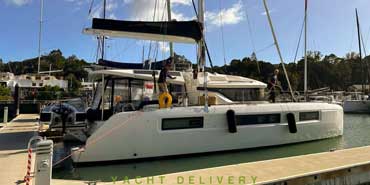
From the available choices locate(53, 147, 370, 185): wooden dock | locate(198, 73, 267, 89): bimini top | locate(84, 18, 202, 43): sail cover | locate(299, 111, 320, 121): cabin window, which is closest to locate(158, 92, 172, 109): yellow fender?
locate(198, 73, 267, 89): bimini top

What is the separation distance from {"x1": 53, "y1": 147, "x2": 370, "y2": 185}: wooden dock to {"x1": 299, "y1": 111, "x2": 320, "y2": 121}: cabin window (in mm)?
3680

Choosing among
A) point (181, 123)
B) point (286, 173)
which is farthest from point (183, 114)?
point (286, 173)

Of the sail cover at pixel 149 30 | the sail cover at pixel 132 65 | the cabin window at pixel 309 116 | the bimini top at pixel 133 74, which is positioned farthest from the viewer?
the sail cover at pixel 132 65

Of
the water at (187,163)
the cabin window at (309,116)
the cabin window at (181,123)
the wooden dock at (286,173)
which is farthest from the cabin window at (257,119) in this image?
the wooden dock at (286,173)

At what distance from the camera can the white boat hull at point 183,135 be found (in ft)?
27.0

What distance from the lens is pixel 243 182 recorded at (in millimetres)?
5297

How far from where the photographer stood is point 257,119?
392 inches

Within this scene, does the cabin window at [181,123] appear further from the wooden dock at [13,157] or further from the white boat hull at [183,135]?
the wooden dock at [13,157]

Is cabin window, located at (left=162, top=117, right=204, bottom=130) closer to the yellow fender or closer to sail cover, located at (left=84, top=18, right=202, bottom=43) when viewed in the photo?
the yellow fender

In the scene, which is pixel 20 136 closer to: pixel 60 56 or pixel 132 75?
pixel 132 75

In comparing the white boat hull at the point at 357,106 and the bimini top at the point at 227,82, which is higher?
the bimini top at the point at 227,82

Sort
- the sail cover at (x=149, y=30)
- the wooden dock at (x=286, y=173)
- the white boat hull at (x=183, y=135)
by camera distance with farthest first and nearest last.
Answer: the sail cover at (x=149, y=30) → the white boat hull at (x=183, y=135) → the wooden dock at (x=286, y=173)

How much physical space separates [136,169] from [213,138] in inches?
105

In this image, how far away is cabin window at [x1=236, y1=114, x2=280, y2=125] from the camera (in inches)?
380
